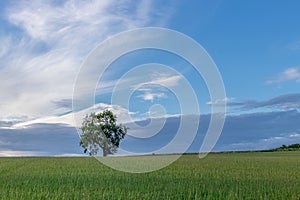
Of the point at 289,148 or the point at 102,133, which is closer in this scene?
the point at 102,133

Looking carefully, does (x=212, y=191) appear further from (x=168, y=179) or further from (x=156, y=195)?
(x=168, y=179)

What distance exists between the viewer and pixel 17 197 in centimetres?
1245

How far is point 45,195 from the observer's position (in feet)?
42.5

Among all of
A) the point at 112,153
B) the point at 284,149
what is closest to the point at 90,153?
the point at 112,153

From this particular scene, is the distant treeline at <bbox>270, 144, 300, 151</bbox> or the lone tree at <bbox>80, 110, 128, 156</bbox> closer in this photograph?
the lone tree at <bbox>80, 110, 128, 156</bbox>

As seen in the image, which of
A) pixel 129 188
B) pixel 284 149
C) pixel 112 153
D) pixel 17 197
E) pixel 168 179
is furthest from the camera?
pixel 284 149

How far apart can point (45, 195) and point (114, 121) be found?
52213mm

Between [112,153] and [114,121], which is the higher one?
[114,121]

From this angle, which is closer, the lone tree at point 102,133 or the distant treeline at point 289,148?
the lone tree at point 102,133

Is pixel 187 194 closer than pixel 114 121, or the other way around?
pixel 187 194

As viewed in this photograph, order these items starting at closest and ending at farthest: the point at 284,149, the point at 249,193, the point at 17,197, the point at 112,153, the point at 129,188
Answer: the point at 17,197, the point at 249,193, the point at 129,188, the point at 112,153, the point at 284,149

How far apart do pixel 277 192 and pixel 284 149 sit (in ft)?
265

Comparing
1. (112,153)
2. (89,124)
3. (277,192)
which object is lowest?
(277,192)

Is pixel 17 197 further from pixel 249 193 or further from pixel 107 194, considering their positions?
pixel 249 193
